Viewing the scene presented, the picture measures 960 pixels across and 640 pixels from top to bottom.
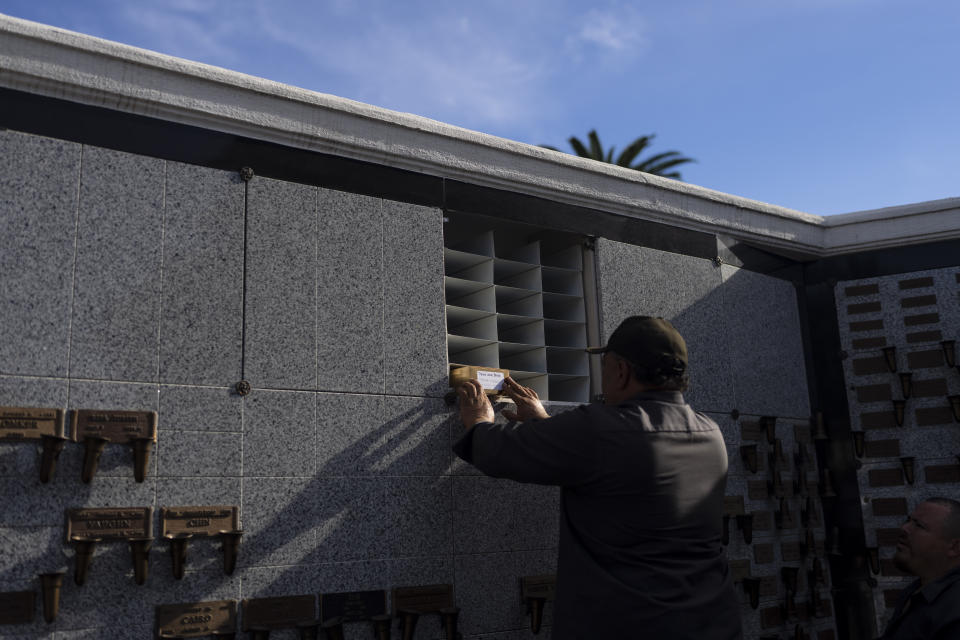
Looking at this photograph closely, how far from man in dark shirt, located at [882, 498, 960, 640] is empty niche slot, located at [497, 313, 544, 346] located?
2.09 meters

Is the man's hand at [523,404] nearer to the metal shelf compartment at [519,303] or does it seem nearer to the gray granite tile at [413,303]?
the gray granite tile at [413,303]

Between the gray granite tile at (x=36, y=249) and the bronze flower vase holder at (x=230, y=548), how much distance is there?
92 centimetres

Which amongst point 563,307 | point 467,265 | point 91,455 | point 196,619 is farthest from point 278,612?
point 563,307

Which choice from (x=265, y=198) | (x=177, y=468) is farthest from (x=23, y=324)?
(x=265, y=198)

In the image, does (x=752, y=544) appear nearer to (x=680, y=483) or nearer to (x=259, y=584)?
(x=680, y=483)

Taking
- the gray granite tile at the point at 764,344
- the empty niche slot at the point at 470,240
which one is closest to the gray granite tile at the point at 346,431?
the empty niche slot at the point at 470,240

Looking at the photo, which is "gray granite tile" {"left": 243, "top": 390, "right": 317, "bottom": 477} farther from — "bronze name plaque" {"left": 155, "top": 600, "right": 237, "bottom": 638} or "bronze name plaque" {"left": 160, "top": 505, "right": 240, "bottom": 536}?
"bronze name plaque" {"left": 155, "top": 600, "right": 237, "bottom": 638}

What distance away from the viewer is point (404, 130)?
4.70 m

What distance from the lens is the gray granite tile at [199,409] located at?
12.5 feet

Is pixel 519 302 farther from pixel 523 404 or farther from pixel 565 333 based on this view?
pixel 523 404

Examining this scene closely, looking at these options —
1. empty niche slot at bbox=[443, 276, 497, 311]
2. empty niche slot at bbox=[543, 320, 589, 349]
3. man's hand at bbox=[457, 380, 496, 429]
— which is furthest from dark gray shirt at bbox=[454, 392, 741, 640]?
empty niche slot at bbox=[543, 320, 589, 349]

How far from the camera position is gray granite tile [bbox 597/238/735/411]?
543cm

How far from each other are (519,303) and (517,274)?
183 millimetres

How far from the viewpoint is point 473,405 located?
13.9ft
